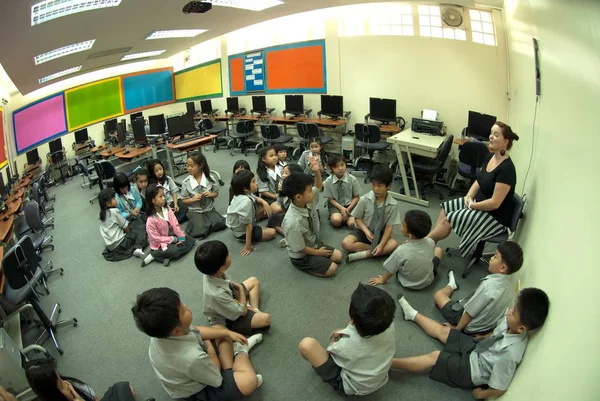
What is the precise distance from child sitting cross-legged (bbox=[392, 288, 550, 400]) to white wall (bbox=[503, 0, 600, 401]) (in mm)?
53

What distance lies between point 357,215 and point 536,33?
2.10 metres

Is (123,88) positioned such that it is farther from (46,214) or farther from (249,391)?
(249,391)

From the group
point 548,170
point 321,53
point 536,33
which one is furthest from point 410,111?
point 548,170

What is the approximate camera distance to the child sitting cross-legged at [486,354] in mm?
1462

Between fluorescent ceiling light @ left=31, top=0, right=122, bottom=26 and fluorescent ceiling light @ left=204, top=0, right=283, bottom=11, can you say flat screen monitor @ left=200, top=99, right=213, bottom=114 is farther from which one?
fluorescent ceiling light @ left=31, top=0, right=122, bottom=26

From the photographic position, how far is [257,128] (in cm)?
825

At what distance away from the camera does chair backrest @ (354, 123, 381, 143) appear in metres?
5.04

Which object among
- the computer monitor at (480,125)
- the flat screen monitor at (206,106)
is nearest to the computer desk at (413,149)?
the computer monitor at (480,125)

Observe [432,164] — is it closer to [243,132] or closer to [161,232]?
[161,232]

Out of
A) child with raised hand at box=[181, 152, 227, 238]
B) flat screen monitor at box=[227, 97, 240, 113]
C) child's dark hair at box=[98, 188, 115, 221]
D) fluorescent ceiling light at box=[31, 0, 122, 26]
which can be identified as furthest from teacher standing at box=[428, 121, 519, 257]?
flat screen monitor at box=[227, 97, 240, 113]

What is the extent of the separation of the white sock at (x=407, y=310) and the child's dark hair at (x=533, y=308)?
89cm

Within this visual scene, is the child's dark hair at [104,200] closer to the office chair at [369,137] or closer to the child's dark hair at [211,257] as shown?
the child's dark hair at [211,257]

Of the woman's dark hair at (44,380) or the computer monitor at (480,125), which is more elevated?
the computer monitor at (480,125)

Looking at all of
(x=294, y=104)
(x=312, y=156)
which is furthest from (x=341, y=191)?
(x=294, y=104)
